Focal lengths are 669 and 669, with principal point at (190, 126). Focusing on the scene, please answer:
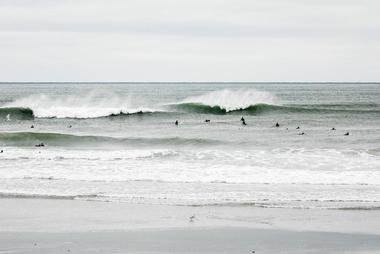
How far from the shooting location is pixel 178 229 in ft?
40.6

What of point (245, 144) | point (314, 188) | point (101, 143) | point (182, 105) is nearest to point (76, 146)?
point (101, 143)

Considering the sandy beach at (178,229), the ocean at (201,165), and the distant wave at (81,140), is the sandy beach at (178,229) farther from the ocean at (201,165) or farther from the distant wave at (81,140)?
the distant wave at (81,140)

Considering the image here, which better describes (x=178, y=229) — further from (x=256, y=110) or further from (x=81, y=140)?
(x=256, y=110)

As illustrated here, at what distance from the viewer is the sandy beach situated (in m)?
11.0

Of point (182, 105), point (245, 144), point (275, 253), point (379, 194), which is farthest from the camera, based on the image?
point (182, 105)

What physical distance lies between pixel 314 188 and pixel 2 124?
3276 centimetres

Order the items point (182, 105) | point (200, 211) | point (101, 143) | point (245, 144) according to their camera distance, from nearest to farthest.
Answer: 1. point (200, 211)
2. point (245, 144)
3. point (101, 143)
4. point (182, 105)

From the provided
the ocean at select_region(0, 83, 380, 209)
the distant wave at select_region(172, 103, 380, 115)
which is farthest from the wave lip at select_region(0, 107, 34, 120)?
the distant wave at select_region(172, 103, 380, 115)

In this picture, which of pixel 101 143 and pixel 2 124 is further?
pixel 2 124

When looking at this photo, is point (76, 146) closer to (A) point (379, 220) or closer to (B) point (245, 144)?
(B) point (245, 144)

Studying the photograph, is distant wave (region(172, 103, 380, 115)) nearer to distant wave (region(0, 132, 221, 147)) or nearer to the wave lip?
the wave lip

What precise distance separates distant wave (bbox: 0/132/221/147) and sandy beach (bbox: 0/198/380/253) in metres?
16.3

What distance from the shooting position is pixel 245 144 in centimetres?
2986

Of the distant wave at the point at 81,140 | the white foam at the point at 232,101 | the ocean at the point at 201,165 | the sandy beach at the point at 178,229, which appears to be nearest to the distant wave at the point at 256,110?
the white foam at the point at 232,101
